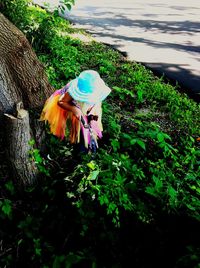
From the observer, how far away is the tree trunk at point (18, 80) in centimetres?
297

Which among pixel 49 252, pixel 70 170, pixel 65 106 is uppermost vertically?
pixel 65 106

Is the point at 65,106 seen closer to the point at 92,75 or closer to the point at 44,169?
the point at 92,75

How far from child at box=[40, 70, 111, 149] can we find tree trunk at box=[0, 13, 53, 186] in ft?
0.83

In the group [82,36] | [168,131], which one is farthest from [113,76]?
[82,36]

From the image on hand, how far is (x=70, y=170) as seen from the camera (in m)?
3.26

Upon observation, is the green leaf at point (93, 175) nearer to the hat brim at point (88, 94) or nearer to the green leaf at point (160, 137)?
the hat brim at point (88, 94)

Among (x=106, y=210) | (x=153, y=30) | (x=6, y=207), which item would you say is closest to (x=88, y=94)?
(x=106, y=210)

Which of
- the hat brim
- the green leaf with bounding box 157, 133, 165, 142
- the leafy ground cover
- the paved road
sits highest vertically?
the hat brim

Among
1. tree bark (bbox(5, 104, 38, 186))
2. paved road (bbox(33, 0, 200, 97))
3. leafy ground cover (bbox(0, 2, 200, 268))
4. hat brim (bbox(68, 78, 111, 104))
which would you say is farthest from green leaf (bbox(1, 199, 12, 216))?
paved road (bbox(33, 0, 200, 97))

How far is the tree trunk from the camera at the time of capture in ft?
9.75

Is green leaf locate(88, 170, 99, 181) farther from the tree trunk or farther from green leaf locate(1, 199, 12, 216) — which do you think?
green leaf locate(1, 199, 12, 216)

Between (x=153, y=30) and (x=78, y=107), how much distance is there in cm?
776

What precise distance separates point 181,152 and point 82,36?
232 inches

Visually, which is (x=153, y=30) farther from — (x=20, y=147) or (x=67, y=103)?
(x=20, y=147)
